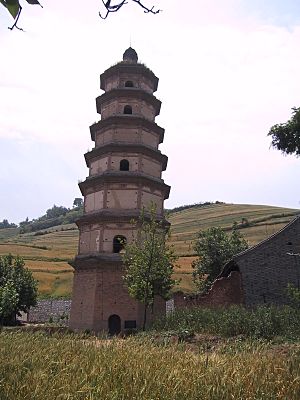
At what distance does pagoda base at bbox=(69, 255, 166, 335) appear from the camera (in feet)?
74.9

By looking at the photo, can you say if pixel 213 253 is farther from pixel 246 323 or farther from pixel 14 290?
pixel 246 323

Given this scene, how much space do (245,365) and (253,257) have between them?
18.8m

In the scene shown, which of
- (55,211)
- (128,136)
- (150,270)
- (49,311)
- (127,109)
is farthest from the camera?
(55,211)

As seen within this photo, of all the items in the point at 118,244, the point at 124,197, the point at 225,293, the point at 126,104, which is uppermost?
the point at 126,104

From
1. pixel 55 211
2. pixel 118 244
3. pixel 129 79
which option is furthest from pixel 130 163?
pixel 55 211

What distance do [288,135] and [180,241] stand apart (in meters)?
74.6

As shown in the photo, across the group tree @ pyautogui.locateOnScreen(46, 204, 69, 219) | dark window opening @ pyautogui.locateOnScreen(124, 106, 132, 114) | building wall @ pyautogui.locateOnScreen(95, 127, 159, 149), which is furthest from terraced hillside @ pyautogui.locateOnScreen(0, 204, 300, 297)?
tree @ pyautogui.locateOnScreen(46, 204, 69, 219)

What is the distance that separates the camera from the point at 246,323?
50.1ft

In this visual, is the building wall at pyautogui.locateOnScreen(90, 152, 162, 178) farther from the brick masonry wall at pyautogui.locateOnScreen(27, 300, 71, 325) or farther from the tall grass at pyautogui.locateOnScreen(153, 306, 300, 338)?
the brick masonry wall at pyautogui.locateOnScreen(27, 300, 71, 325)

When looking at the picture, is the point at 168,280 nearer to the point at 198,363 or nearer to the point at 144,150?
the point at 144,150

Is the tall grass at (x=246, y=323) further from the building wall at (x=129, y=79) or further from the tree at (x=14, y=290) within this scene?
the tree at (x=14, y=290)

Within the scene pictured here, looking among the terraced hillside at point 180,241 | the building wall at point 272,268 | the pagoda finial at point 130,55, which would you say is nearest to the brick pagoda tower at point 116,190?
the pagoda finial at point 130,55

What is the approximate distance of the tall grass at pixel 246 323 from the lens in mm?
14700

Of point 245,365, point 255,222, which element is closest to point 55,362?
point 245,365
